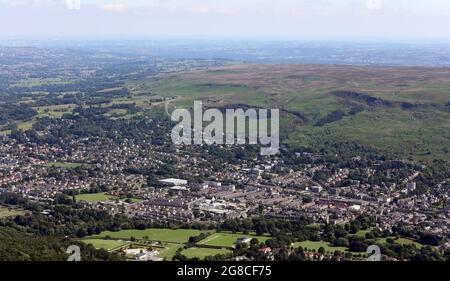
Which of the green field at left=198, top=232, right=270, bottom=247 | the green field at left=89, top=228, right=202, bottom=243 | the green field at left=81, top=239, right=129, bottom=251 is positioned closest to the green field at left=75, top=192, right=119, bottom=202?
the green field at left=89, top=228, right=202, bottom=243

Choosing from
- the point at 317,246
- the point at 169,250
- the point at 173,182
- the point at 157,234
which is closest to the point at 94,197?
the point at 173,182

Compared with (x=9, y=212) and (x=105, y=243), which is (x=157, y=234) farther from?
(x=9, y=212)

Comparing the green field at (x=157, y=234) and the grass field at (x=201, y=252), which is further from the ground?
the grass field at (x=201, y=252)

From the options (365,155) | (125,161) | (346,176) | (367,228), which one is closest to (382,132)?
(365,155)

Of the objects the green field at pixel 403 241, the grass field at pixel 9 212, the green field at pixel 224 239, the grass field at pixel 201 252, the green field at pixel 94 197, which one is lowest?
the green field at pixel 94 197

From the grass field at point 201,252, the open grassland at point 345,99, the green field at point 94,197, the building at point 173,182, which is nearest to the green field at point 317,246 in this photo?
the grass field at point 201,252

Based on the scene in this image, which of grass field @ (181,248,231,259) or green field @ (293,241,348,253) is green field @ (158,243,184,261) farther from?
green field @ (293,241,348,253)

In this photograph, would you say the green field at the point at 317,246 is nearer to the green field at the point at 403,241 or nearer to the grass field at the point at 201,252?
the green field at the point at 403,241
